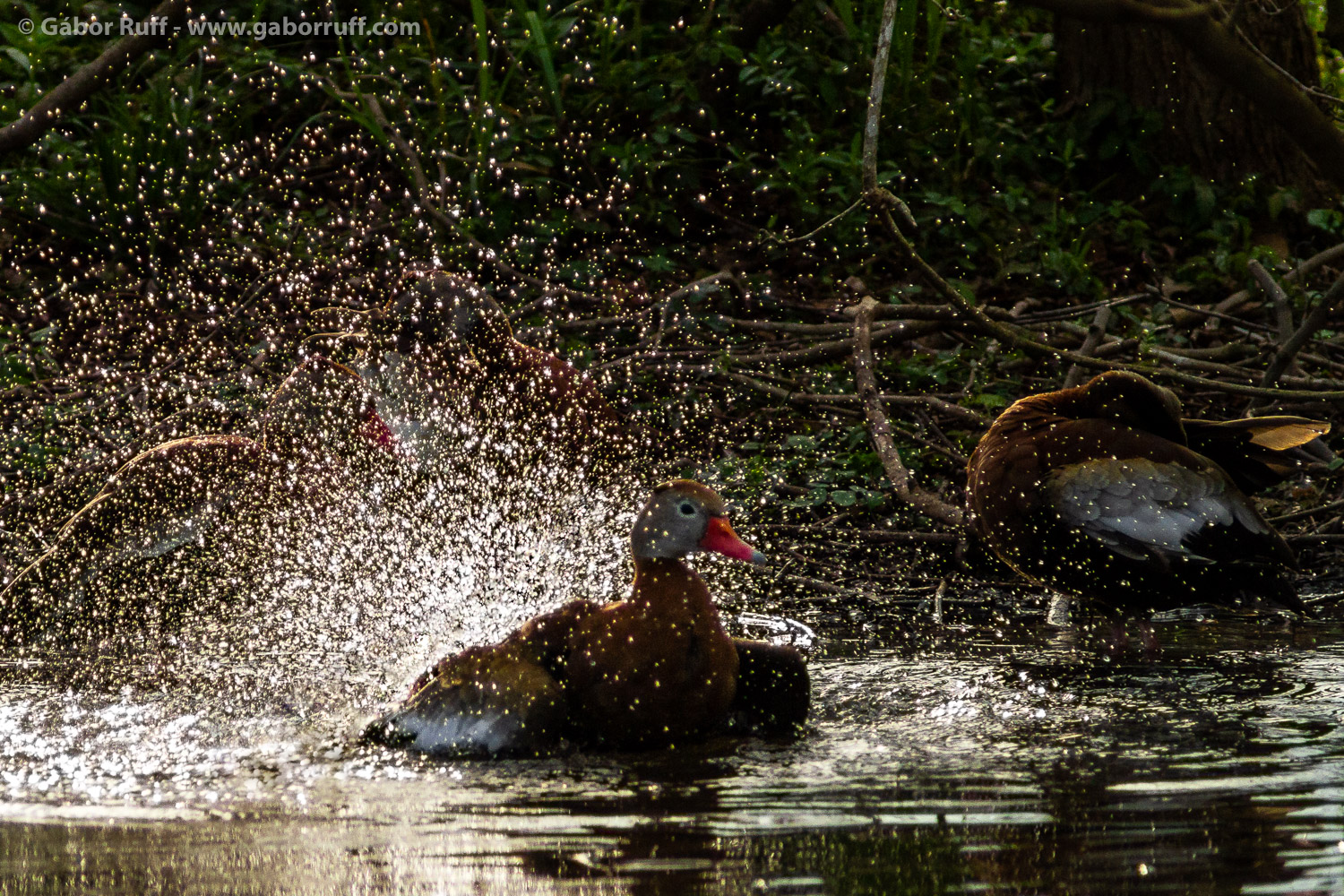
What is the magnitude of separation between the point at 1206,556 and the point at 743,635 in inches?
61.3

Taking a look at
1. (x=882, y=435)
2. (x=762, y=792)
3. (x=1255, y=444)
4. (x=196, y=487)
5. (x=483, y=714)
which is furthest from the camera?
(x=882, y=435)

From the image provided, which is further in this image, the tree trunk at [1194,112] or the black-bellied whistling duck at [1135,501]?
the tree trunk at [1194,112]

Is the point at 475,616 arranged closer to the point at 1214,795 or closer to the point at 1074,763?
Result: the point at 1074,763

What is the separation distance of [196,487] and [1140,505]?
3.33 m

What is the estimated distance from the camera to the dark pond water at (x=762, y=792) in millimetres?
2959

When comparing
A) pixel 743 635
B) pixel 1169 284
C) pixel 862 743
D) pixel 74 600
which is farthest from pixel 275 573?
pixel 1169 284

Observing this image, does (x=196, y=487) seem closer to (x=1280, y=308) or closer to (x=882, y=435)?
(x=882, y=435)

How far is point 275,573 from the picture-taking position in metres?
6.09

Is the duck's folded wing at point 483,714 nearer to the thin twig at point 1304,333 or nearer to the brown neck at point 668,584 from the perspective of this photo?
the brown neck at point 668,584

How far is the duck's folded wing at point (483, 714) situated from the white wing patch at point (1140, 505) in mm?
1961

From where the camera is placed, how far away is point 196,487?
19.5 ft

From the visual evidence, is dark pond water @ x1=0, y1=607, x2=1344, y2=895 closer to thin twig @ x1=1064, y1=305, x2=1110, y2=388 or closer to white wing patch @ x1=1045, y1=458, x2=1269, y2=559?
white wing patch @ x1=1045, y1=458, x2=1269, y2=559

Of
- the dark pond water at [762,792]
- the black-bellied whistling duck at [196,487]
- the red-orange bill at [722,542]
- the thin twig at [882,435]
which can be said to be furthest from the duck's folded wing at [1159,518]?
the black-bellied whistling duck at [196,487]

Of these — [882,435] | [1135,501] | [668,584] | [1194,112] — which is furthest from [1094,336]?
[668,584]
